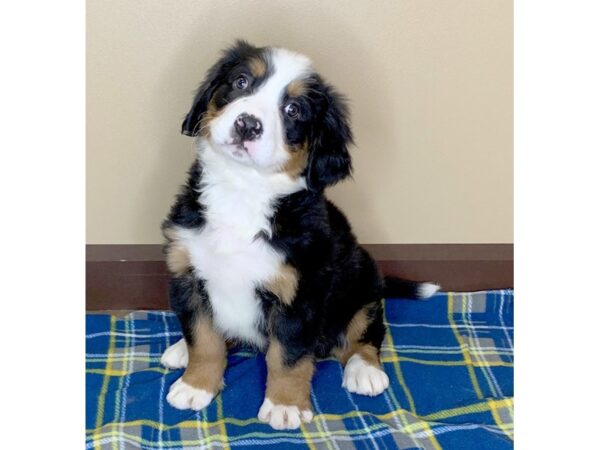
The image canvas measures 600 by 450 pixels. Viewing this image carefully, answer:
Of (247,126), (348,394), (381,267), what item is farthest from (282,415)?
(381,267)

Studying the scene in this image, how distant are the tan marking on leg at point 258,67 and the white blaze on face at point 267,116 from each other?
0.8 inches

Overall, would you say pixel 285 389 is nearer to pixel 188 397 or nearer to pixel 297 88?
pixel 188 397

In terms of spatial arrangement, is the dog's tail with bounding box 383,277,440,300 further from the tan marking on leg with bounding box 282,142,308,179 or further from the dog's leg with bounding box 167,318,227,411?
the tan marking on leg with bounding box 282,142,308,179

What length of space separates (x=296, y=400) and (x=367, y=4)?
1.44 meters

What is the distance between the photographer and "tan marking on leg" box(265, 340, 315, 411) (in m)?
2.18

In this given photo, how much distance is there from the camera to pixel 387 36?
8.75 feet

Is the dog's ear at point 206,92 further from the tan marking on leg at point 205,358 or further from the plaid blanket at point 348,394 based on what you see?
the plaid blanket at point 348,394

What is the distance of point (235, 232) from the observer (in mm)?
2113

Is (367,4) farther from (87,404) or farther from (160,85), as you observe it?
(87,404)

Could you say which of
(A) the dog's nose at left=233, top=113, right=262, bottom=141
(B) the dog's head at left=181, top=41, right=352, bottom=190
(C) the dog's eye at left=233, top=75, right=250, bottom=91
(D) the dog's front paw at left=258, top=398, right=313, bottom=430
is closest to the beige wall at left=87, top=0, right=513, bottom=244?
(B) the dog's head at left=181, top=41, right=352, bottom=190

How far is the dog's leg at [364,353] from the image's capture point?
237cm

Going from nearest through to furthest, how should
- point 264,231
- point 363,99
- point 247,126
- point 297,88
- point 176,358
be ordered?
point 247,126 < point 297,88 < point 264,231 < point 176,358 < point 363,99

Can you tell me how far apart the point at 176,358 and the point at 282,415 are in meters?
0.49

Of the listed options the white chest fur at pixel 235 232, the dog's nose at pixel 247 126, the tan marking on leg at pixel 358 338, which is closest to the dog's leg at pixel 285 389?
the white chest fur at pixel 235 232
